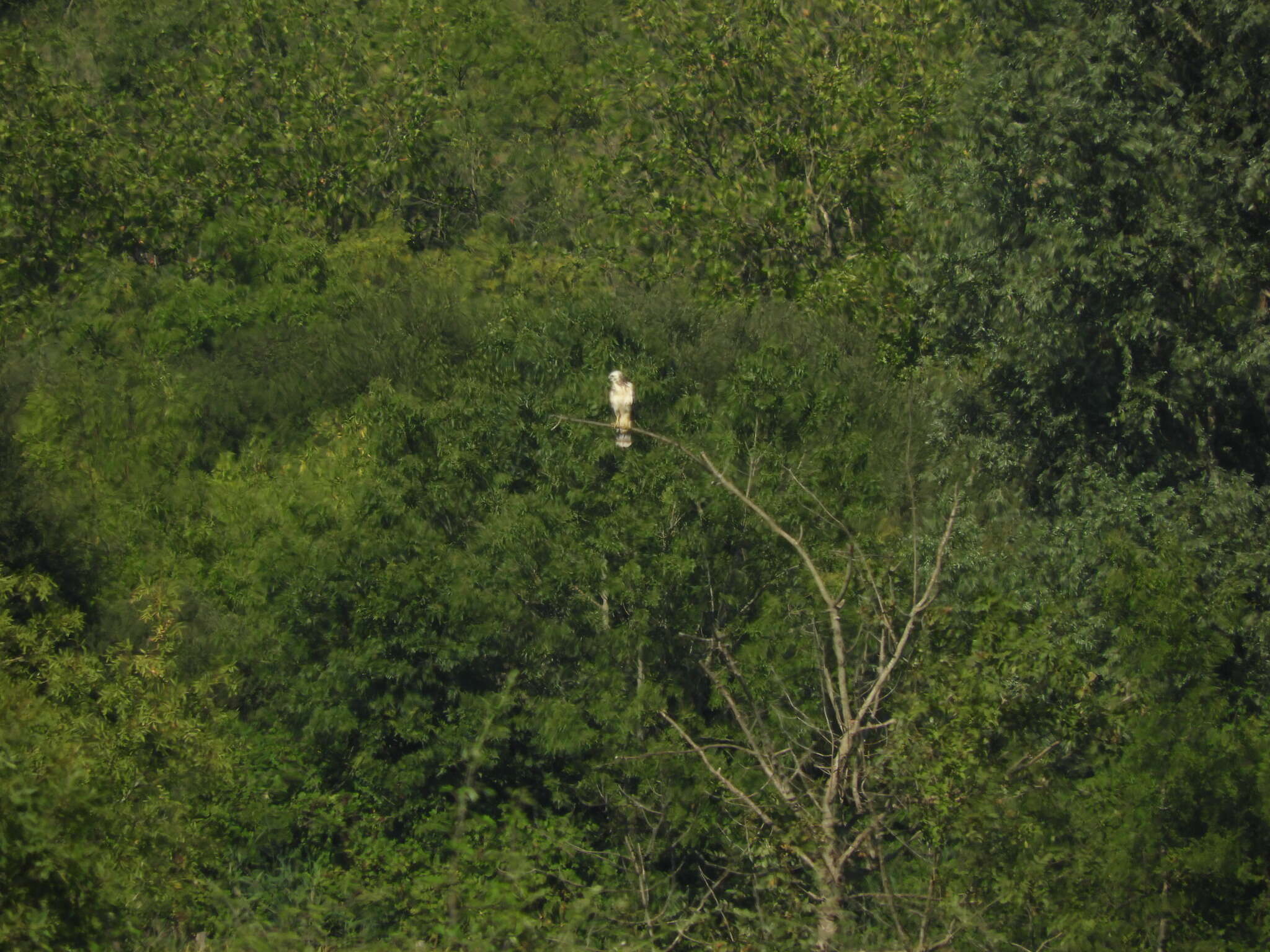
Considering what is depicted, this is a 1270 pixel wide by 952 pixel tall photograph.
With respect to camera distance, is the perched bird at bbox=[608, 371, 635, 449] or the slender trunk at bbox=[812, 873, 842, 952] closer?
the slender trunk at bbox=[812, 873, 842, 952]

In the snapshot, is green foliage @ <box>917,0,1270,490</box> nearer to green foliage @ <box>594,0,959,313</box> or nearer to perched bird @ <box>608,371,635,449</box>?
perched bird @ <box>608,371,635,449</box>

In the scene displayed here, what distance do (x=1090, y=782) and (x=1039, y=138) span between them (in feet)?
22.0

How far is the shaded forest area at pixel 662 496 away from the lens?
8.80 metres

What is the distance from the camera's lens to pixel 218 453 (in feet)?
79.5

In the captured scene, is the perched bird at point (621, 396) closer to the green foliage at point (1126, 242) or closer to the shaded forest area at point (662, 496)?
the shaded forest area at point (662, 496)

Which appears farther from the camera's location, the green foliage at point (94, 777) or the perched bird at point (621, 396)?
the perched bird at point (621, 396)

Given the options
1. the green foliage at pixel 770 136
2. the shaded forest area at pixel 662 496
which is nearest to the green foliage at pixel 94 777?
the shaded forest area at pixel 662 496

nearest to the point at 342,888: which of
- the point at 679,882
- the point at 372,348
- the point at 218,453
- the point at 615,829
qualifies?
the point at 615,829

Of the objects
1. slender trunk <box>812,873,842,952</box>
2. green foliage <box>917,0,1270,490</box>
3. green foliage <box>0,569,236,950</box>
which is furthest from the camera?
green foliage <box>917,0,1270,490</box>

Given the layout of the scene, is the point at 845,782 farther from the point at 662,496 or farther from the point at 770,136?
the point at 770,136

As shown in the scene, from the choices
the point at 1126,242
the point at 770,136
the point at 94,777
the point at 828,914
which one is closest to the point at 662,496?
the point at 1126,242

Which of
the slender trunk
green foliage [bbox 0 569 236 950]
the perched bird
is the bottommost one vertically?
green foliage [bbox 0 569 236 950]

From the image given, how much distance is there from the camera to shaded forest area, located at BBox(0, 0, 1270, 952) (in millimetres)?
8805

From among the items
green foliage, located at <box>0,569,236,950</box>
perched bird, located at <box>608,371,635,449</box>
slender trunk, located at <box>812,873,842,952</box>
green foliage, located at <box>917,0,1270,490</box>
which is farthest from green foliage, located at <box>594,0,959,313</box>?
slender trunk, located at <box>812,873,842,952</box>
